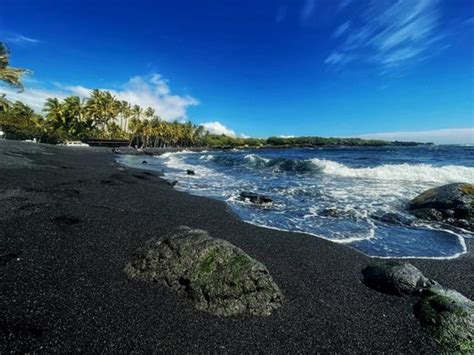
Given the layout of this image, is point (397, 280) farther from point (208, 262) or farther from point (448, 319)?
point (208, 262)

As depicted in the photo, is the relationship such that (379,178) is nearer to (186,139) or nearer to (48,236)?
(48,236)

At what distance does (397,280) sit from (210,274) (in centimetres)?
350

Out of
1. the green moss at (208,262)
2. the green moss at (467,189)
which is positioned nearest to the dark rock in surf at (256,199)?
the green moss at (208,262)

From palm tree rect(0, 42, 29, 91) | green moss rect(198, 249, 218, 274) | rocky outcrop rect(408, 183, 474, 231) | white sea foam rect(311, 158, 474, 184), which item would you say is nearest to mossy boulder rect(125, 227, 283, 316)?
green moss rect(198, 249, 218, 274)

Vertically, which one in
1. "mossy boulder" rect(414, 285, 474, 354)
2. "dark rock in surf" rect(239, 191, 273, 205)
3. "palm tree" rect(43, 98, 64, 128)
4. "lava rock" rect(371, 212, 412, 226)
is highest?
"palm tree" rect(43, 98, 64, 128)

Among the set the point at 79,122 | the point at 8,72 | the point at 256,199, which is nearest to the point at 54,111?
the point at 79,122

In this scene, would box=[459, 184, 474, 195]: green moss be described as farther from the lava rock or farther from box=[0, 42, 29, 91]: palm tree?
box=[0, 42, 29, 91]: palm tree

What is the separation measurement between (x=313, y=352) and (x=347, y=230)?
19.9ft

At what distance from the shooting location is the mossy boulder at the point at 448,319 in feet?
12.5

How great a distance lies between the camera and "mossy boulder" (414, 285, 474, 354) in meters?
3.80

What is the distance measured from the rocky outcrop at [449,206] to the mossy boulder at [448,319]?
7.11 metres

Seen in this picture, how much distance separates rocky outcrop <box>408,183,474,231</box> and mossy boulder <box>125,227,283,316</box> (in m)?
9.31

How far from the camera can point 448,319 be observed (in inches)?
161

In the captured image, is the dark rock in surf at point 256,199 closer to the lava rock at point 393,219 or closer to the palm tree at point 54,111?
the lava rock at point 393,219
